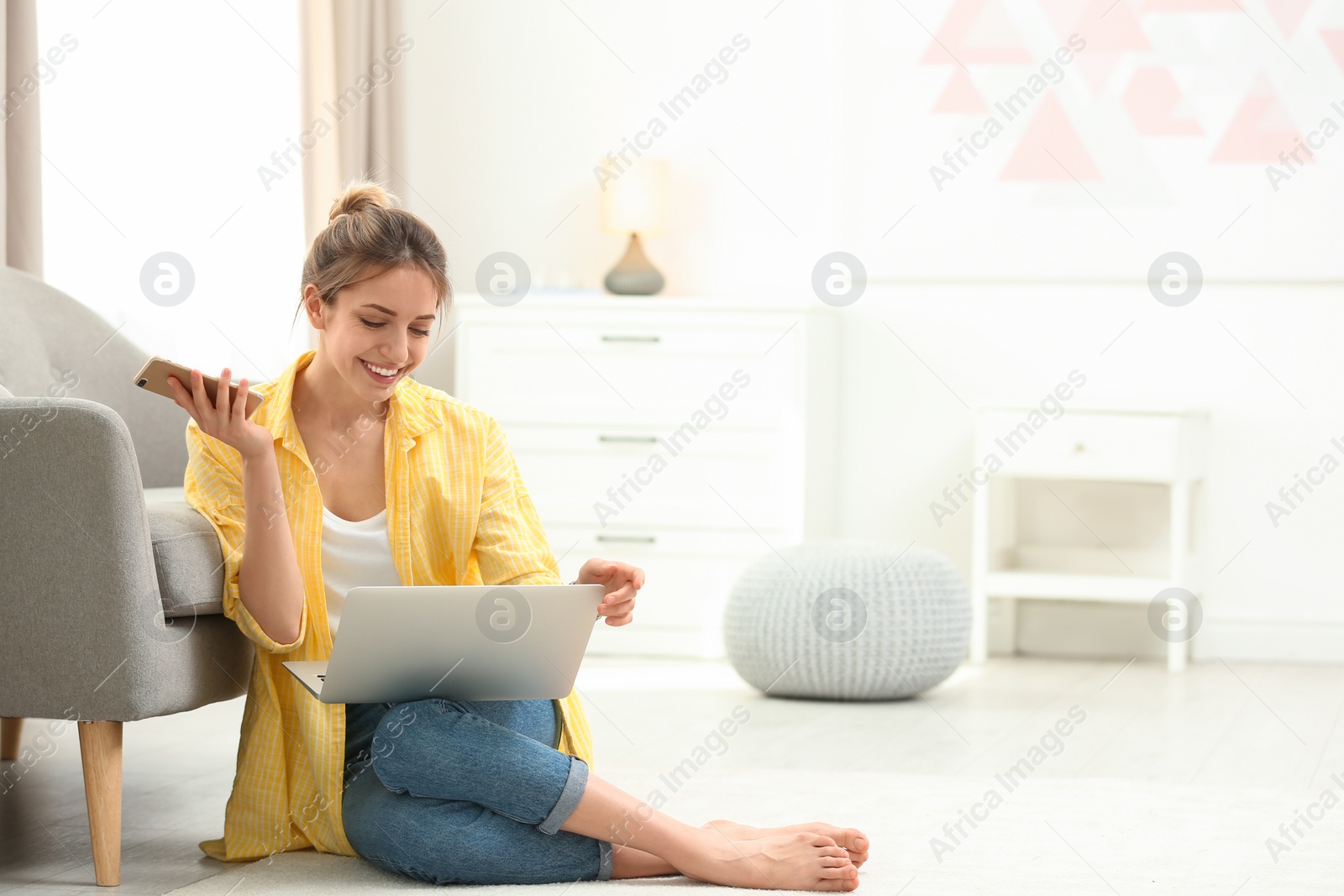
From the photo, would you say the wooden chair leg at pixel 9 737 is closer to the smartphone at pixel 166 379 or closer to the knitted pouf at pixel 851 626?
the smartphone at pixel 166 379

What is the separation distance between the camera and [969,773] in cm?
245

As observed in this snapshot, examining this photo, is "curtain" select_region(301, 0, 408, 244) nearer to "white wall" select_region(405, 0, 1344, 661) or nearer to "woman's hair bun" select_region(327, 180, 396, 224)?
"white wall" select_region(405, 0, 1344, 661)

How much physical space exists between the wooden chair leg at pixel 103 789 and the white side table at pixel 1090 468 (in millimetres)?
2400

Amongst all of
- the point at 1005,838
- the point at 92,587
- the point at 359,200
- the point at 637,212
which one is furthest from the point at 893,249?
the point at 92,587

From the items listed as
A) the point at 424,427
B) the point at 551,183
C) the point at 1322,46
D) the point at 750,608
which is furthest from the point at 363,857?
the point at 1322,46

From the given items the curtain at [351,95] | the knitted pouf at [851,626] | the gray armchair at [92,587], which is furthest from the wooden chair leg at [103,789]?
the curtain at [351,95]

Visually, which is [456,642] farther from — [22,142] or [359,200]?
[22,142]

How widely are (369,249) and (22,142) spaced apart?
146cm

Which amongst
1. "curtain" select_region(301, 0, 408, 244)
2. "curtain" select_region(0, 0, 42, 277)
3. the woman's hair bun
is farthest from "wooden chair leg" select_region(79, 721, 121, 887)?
"curtain" select_region(301, 0, 408, 244)

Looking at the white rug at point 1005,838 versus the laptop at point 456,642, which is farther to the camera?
the white rug at point 1005,838

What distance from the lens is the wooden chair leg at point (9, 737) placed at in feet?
7.95

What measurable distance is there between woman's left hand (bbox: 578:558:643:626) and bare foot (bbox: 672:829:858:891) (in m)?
0.27

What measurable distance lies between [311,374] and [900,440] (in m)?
2.47

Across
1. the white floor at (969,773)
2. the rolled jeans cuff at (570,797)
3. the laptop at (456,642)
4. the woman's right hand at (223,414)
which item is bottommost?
the white floor at (969,773)
